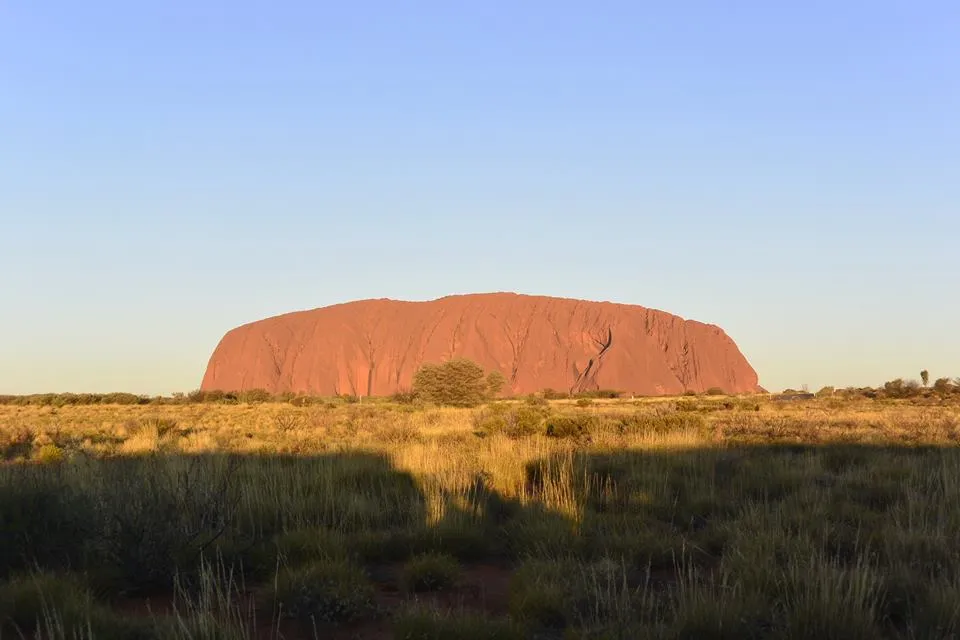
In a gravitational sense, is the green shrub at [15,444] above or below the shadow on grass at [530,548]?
below

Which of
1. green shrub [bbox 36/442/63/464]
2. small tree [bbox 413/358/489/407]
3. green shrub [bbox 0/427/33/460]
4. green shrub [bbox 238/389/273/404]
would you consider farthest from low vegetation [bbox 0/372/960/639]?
green shrub [bbox 238/389/273/404]

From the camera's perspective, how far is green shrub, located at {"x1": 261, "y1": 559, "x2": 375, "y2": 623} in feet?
14.7

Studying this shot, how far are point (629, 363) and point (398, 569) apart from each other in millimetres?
84985

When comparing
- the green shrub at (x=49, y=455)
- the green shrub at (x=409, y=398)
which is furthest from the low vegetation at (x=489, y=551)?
the green shrub at (x=409, y=398)

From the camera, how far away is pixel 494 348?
9425 centimetres

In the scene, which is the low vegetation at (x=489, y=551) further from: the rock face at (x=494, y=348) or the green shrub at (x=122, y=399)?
the rock face at (x=494, y=348)

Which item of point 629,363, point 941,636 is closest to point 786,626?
point 941,636

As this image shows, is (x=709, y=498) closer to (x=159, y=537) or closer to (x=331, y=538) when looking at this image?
(x=331, y=538)

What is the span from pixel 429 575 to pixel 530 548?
3.76ft

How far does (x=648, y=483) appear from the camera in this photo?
8820 mm

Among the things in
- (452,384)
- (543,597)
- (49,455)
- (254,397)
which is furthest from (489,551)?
(254,397)

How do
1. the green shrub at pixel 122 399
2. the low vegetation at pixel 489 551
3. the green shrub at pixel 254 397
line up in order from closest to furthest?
the low vegetation at pixel 489 551
the green shrub at pixel 122 399
the green shrub at pixel 254 397

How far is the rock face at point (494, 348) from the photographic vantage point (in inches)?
3563

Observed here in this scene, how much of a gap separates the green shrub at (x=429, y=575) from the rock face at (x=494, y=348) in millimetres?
80994
